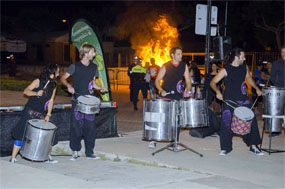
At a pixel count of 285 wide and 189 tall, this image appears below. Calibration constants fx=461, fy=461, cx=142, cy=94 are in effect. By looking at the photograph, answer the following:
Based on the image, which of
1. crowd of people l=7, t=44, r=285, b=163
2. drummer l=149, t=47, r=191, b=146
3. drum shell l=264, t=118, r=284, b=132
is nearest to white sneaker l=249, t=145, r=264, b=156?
crowd of people l=7, t=44, r=285, b=163

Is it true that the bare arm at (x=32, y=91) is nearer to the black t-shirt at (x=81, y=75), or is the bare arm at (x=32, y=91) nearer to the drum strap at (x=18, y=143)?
the black t-shirt at (x=81, y=75)

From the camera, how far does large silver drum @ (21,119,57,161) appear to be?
693cm

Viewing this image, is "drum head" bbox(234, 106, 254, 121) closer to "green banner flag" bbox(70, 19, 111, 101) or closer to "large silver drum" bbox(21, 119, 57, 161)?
"large silver drum" bbox(21, 119, 57, 161)

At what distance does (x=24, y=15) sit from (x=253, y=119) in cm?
4258

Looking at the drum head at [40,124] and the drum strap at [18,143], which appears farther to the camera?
the drum strap at [18,143]

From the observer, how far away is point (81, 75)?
24.6 ft

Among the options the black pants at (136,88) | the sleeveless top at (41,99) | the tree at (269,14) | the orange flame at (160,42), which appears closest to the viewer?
the sleeveless top at (41,99)

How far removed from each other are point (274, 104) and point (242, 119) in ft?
3.18

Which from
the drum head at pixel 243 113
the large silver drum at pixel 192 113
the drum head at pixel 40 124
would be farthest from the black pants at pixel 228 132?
the drum head at pixel 40 124

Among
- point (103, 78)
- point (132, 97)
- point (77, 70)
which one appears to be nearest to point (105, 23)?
point (132, 97)

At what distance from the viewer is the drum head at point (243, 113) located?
295 inches

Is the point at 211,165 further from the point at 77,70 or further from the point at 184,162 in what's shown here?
the point at 77,70

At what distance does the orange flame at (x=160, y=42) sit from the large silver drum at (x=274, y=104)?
20.1 metres

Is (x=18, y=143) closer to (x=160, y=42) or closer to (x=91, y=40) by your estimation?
(x=91, y=40)
